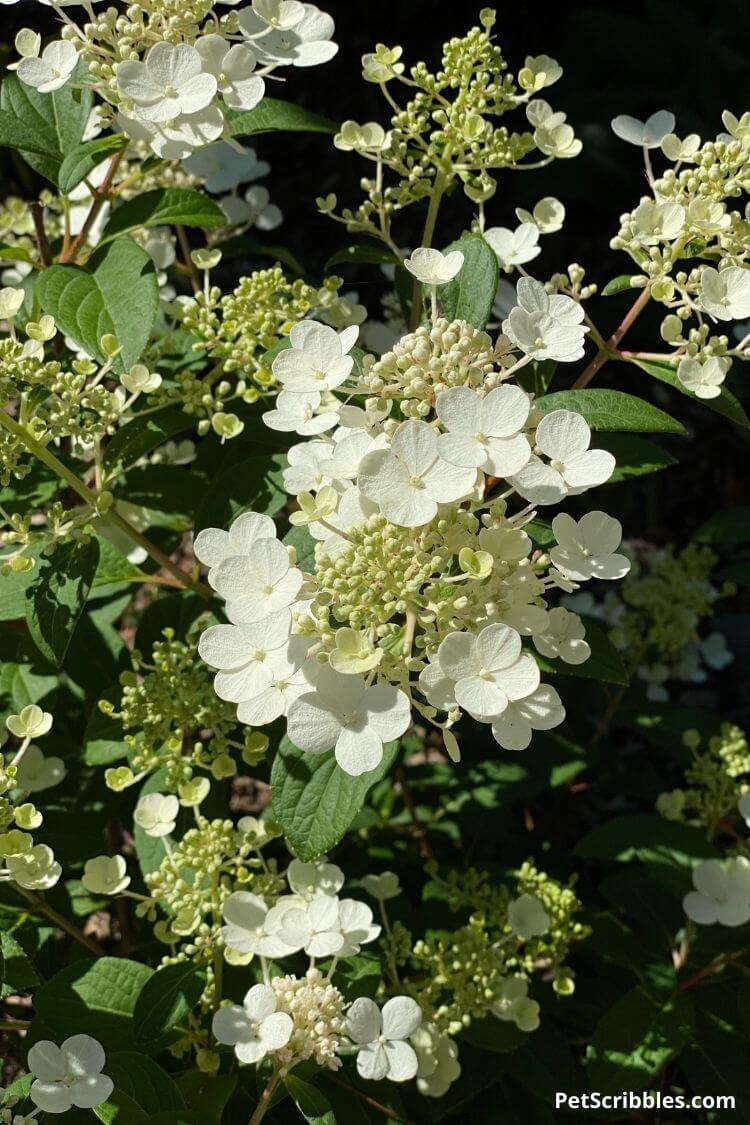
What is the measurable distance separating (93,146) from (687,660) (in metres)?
2.01

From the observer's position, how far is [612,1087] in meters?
1.95

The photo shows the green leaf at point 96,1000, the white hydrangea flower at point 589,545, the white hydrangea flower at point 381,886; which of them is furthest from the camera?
the white hydrangea flower at point 381,886

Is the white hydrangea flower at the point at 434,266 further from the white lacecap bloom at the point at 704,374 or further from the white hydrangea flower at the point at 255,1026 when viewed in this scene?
the white hydrangea flower at the point at 255,1026

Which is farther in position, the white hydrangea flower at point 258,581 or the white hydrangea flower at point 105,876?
the white hydrangea flower at point 105,876

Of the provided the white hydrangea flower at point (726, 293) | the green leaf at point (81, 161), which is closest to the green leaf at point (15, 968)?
the green leaf at point (81, 161)

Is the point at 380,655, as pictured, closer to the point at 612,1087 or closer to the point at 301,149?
the point at 612,1087

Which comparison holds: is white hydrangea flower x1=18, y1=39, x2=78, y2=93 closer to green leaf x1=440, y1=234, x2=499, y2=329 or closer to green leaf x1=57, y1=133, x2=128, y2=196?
green leaf x1=57, y1=133, x2=128, y2=196

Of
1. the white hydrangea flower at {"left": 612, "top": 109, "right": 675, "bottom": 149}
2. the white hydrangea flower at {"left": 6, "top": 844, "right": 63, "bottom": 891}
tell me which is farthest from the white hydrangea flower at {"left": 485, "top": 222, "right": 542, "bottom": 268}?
the white hydrangea flower at {"left": 6, "top": 844, "right": 63, "bottom": 891}

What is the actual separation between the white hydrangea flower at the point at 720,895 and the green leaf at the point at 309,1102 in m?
0.82

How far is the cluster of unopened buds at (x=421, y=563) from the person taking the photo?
1.21 m

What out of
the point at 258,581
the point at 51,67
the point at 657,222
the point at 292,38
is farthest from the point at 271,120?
the point at 258,581

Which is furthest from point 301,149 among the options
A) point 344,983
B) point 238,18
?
point 344,983

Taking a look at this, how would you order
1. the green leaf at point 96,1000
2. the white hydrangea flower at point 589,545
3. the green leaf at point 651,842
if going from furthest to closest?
the green leaf at point 651,842
the green leaf at point 96,1000
the white hydrangea flower at point 589,545

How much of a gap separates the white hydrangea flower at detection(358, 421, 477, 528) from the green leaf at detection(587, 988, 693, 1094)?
4.21 ft
